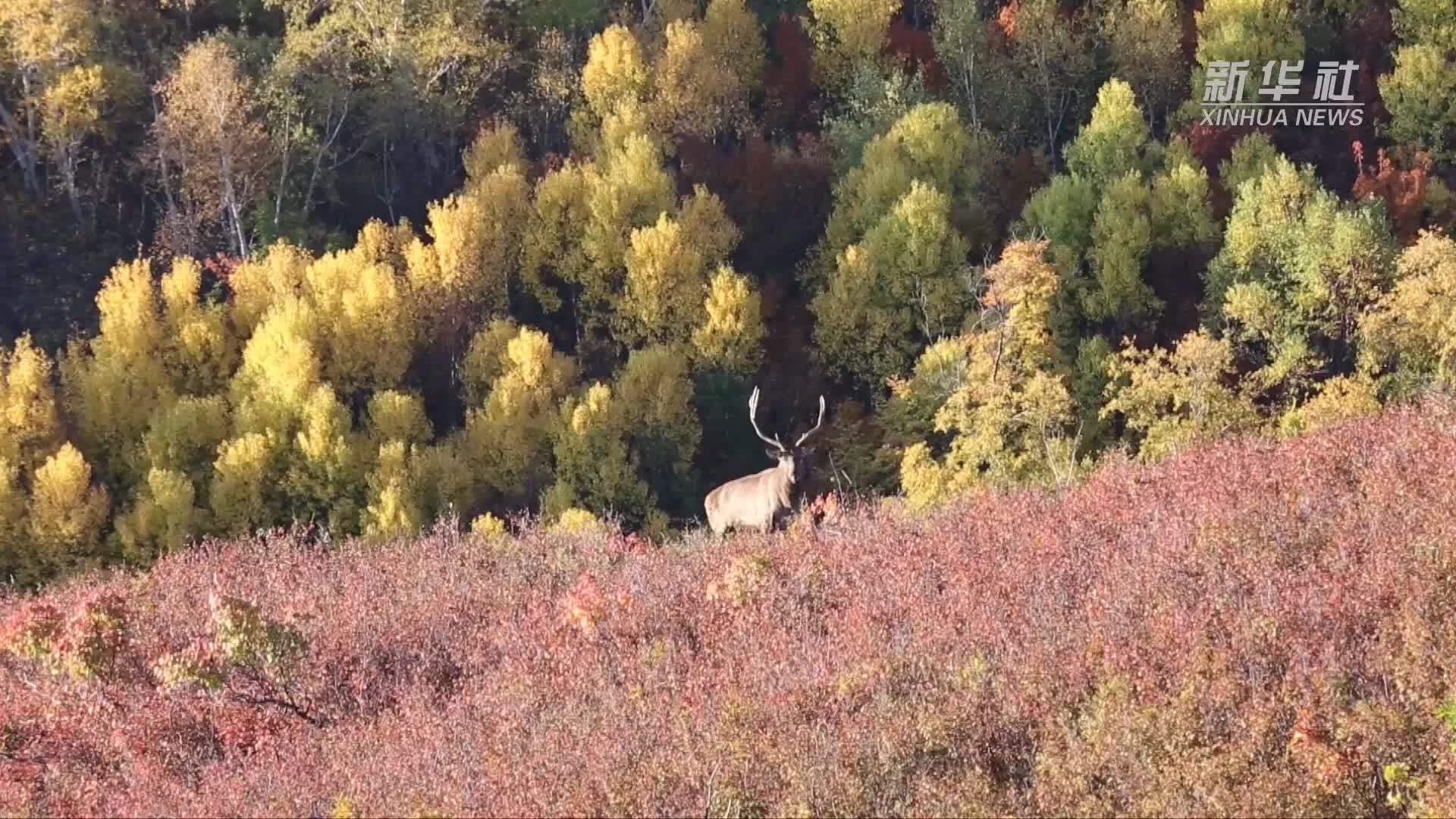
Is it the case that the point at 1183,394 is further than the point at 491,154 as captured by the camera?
No

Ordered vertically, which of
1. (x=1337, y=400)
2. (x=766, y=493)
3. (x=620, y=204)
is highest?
(x=766, y=493)

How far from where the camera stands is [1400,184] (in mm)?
43969

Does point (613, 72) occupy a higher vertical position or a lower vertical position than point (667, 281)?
higher

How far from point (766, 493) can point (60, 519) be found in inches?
868

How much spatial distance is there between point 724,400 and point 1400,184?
808 inches

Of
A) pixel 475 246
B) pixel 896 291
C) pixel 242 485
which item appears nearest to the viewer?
pixel 242 485

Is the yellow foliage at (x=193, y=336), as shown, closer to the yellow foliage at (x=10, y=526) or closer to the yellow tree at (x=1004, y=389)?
the yellow foliage at (x=10, y=526)

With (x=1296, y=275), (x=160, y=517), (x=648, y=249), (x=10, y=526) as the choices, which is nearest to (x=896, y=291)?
(x=648, y=249)

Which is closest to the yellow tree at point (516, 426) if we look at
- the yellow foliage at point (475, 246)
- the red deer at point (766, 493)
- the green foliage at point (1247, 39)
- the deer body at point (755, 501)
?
the yellow foliage at point (475, 246)

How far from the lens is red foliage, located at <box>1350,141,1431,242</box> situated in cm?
4294

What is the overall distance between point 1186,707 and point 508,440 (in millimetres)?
31756

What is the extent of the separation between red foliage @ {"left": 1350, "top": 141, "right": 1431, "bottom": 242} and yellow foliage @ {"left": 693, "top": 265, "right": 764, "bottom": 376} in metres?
17.0

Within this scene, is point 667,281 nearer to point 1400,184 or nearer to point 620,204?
point 620,204

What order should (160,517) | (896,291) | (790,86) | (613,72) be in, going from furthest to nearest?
1. (790,86)
2. (613,72)
3. (896,291)
4. (160,517)
